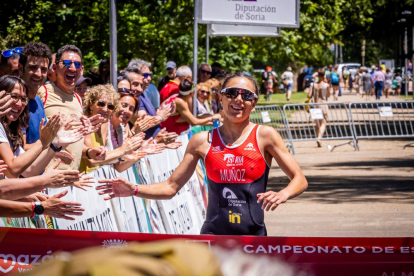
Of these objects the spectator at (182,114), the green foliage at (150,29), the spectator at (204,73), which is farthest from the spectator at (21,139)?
the green foliage at (150,29)

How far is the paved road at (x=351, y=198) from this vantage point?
9094 mm

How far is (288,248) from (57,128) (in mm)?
2211

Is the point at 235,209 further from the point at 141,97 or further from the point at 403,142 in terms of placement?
the point at 403,142

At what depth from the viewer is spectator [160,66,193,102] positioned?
12383 millimetres

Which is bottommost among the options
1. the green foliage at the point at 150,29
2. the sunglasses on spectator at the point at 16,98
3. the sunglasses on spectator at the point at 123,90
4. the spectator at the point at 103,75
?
the sunglasses on spectator at the point at 16,98

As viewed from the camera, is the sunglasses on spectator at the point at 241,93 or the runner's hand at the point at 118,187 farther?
the sunglasses on spectator at the point at 241,93

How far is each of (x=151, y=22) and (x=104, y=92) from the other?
59.5ft

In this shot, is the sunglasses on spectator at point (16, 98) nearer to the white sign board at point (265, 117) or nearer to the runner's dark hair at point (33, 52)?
the runner's dark hair at point (33, 52)

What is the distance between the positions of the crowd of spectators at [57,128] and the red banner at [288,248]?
1.91 ft

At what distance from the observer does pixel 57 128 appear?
5078 millimetres

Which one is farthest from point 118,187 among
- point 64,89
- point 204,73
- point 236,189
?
point 204,73

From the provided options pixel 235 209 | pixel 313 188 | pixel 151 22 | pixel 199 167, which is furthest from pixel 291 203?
pixel 151 22

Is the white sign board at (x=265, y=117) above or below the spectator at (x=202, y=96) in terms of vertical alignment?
below

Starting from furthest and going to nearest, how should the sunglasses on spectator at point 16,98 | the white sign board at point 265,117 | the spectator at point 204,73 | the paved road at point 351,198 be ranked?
the white sign board at point 265,117 < the spectator at point 204,73 < the paved road at point 351,198 < the sunglasses on spectator at point 16,98
